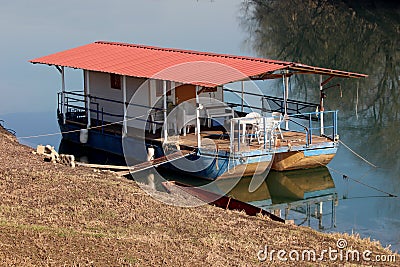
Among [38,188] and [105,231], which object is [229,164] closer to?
[38,188]

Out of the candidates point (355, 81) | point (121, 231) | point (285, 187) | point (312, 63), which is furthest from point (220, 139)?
point (312, 63)

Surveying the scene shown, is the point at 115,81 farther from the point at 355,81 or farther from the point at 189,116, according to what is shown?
the point at 355,81

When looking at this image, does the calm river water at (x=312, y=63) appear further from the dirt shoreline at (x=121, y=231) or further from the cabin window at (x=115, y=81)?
the dirt shoreline at (x=121, y=231)

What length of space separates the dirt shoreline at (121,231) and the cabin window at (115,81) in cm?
712

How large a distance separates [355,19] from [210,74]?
30.8m

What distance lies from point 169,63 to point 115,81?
2536 mm

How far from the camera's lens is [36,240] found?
9.73 metres

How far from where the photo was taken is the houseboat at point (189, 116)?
55.0 ft

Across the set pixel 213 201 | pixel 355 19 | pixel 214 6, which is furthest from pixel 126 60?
pixel 214 6

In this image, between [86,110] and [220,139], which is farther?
[86,110]

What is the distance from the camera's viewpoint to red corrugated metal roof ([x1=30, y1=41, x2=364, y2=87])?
16.7 m

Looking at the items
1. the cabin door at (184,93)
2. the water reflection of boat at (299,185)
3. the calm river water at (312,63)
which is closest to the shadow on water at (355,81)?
the calm river water at (312,63)

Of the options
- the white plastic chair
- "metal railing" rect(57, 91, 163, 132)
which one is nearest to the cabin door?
"metal railing" rect(57, 91, 163, 132)

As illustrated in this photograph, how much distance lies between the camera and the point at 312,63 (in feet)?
108
